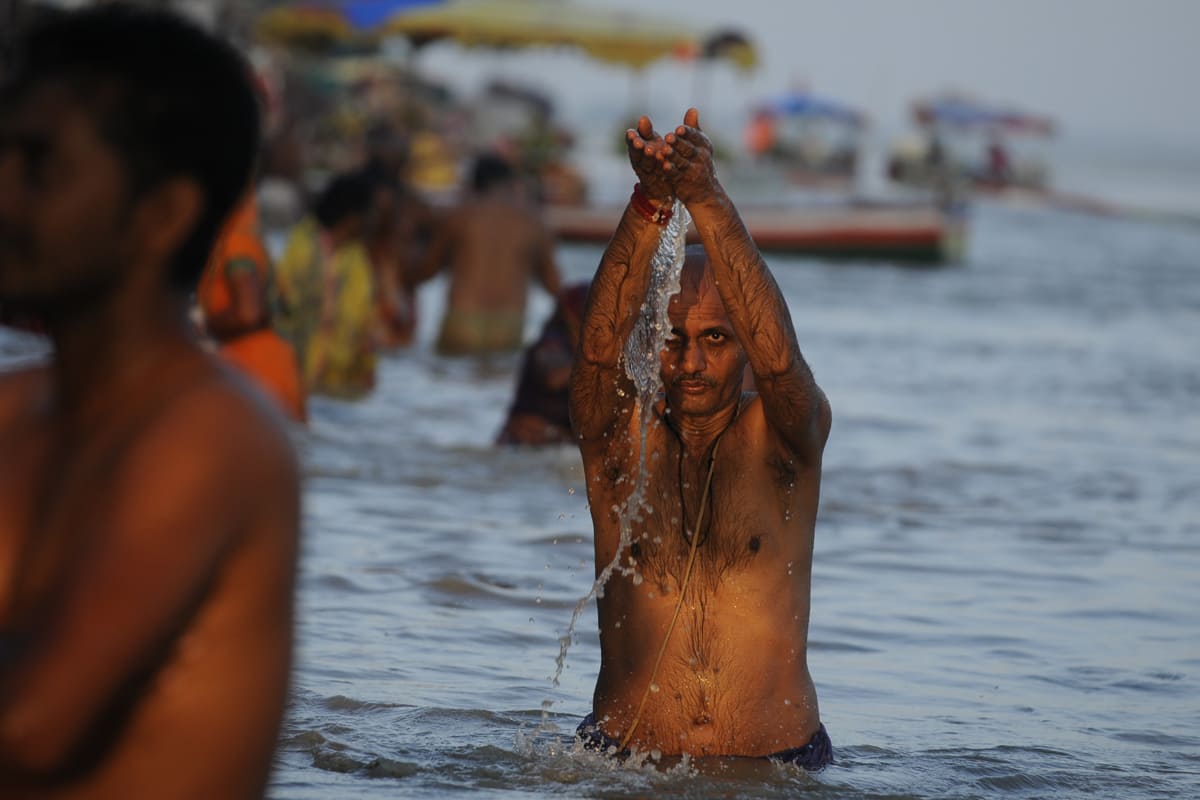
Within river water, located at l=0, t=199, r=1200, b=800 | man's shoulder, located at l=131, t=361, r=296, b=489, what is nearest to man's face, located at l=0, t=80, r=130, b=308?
man's shoulder, located at l=131, t=361, r=296, b=489

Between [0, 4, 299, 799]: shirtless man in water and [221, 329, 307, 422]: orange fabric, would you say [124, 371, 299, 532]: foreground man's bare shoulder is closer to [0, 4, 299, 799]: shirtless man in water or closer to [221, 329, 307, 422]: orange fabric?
[0, 4, 299, 799]: shirtless man in water

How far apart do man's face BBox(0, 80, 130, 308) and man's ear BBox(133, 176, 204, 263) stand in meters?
0.02

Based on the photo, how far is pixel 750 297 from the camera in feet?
12.8

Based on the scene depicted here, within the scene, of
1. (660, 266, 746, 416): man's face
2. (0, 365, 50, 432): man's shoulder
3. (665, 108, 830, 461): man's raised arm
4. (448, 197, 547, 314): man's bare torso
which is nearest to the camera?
(0, 365, 50, 432): man's shoulder

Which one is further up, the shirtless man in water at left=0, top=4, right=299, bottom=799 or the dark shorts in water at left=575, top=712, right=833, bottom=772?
the shirtless man in water at left=0, top=4, right=299, bottom=799

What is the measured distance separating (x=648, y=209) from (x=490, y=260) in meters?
10.3

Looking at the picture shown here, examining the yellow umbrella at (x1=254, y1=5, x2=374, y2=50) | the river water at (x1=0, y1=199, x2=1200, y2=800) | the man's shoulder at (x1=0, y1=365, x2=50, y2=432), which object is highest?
the yellow umbrella at (x1=254, y1=5, x2=374, y2=50)

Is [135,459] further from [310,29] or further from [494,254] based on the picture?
[310,29]

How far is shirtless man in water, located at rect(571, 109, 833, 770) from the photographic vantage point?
13.5 ft

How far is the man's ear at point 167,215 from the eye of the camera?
185 cm

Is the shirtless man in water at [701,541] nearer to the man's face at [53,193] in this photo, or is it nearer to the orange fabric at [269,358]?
the man's face at [53,193]

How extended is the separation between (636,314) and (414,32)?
22.5 m

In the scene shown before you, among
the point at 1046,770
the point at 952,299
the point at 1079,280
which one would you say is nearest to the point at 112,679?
the point at 1046,770

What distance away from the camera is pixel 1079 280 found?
94.4 ft
